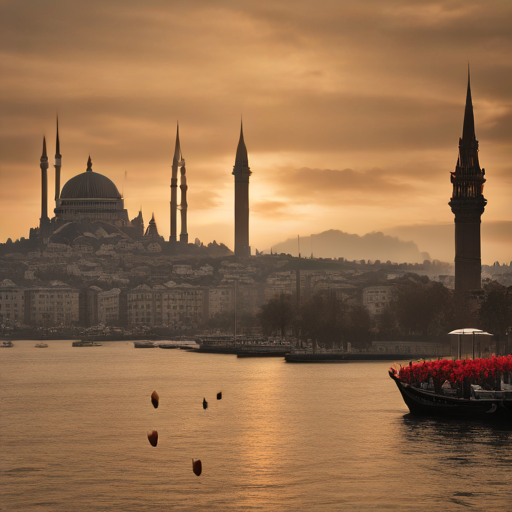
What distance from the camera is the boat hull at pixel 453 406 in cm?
4697

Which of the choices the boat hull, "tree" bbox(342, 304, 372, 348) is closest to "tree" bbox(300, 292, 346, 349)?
"tree" bbox(342, 304, 372, 348)

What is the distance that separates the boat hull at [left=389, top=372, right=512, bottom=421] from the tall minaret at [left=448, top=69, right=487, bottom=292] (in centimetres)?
8352

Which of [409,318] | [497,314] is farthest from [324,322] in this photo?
[497,314]

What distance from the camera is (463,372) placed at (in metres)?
47.7

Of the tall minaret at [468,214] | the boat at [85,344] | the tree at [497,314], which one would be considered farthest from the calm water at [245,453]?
the boat at [85,344]

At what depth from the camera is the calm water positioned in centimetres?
3225

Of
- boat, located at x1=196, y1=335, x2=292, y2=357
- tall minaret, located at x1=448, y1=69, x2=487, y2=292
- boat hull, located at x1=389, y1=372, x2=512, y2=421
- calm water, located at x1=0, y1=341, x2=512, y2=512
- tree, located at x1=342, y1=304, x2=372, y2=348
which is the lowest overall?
calm water, located at x1=0, y1=341, x2=512, y2=512

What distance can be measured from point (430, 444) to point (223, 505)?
41.2ft

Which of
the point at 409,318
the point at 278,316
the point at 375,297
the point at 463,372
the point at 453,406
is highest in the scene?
the point at 375,297

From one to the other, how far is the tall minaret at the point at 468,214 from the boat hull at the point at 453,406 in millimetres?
83519

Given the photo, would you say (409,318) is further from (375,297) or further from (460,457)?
(460,457)

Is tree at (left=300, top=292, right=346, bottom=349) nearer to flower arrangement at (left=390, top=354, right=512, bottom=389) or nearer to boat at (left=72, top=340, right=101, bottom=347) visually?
boat at (left=72, top=340, right=101, bottom=347)

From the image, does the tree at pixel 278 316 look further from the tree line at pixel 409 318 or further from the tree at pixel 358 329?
the tree at pixel 358 329

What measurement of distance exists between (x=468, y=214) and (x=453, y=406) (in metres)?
88.9
